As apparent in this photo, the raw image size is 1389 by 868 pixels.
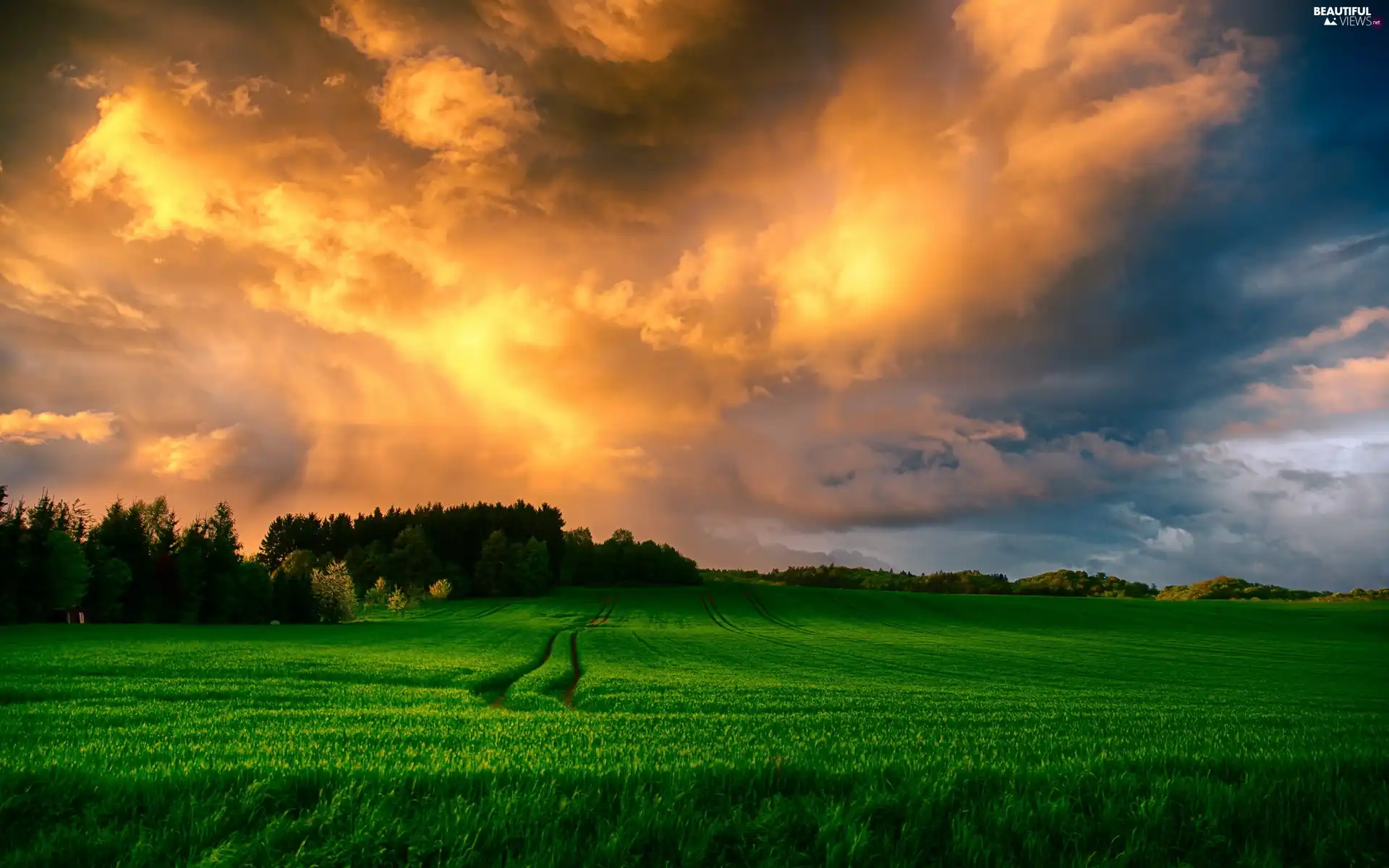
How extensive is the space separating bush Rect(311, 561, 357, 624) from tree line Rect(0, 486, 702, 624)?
5.9 inches

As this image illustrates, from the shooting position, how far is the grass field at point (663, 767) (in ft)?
21.6

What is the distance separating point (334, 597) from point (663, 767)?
113m

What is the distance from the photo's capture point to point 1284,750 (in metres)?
11.0

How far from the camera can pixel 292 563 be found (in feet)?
467

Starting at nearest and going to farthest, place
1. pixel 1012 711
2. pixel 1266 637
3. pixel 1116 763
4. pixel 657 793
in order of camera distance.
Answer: pixel 657 793 < pixel 1116 763 < pixel 1012 711 < pixel 1266 637

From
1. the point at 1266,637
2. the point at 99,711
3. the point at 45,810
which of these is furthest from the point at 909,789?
the point at 1266,637

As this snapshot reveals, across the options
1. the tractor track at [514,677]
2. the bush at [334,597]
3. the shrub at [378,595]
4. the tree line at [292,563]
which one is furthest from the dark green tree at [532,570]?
the tractor track at [514,677]

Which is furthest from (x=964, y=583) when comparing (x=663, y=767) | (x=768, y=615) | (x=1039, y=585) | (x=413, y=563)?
(x=663, y=767)

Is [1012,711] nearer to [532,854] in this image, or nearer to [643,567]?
[532,854]

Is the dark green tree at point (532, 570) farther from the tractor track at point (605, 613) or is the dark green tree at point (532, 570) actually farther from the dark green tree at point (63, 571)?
the dark green tree at point (63, 571)

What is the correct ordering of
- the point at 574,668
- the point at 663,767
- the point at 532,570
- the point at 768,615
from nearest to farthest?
the point at 663,767 → the point at 574,668 → the point at 768,615 → the point at 532,570

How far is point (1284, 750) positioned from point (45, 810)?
1597 cm

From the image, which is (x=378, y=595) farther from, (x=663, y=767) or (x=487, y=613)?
(x=663, y=767)

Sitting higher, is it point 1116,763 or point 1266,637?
point 1116,763
